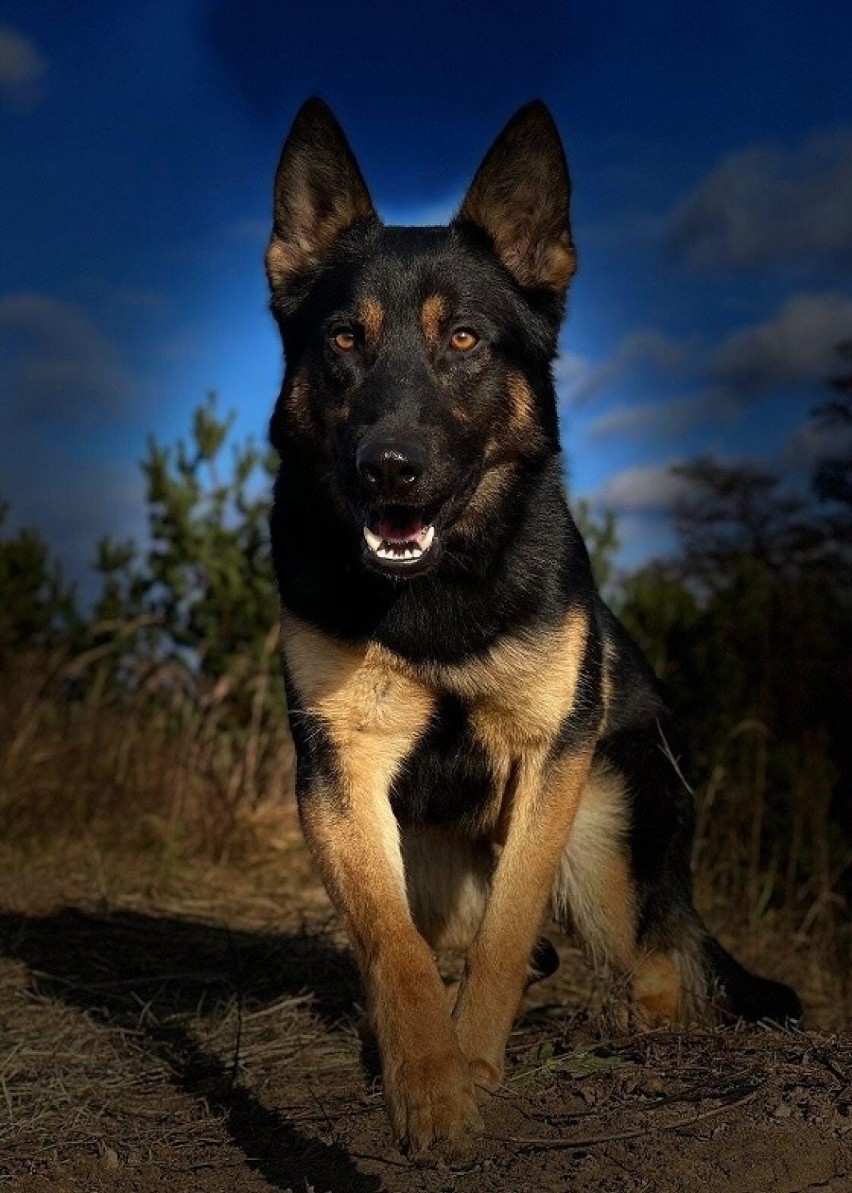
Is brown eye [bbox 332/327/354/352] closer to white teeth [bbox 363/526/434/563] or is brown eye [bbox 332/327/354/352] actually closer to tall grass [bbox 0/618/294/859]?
white teeth [bbox 363/526/434/563]

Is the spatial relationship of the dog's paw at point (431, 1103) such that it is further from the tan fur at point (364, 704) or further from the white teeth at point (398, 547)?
the white teeth at point (398, 547)

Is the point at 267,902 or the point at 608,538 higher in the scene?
the point at 608,538

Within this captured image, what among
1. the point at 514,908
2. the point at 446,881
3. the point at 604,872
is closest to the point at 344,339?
the point at 514,908

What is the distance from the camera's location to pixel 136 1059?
15.4 feet

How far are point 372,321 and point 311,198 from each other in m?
0.76

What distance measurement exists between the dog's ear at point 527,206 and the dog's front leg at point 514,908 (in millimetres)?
1613

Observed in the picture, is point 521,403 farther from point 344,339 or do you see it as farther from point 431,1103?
point 431,1103

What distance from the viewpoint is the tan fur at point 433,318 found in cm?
401

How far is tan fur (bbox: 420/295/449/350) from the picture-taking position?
4.01 meters

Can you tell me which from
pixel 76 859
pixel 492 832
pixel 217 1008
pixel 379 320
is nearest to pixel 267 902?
pixel 76 859

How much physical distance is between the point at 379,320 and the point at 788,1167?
2.54m

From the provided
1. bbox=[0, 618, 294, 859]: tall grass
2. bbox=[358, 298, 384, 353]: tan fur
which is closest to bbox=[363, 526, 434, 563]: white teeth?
bbox=[358, 298, 384, 353]: tan fur

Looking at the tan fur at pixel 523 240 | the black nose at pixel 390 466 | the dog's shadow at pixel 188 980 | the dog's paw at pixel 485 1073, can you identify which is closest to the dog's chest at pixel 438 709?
the black nose at pixel 390 466

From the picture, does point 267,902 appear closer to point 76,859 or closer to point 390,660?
point 76,859
